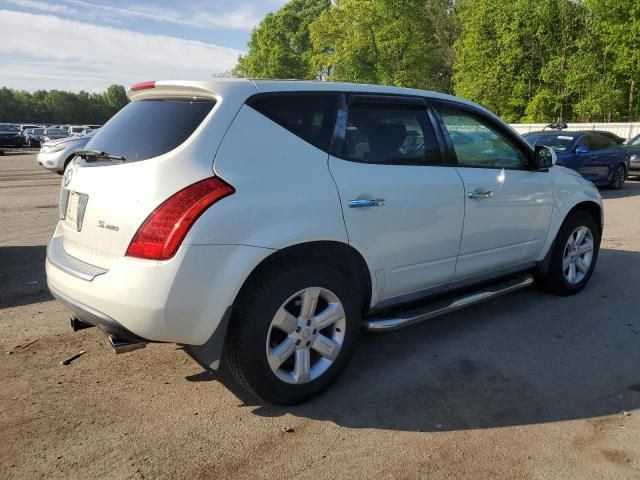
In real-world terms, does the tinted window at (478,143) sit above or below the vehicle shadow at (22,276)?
above

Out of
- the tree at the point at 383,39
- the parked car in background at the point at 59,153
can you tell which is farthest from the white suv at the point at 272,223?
the tree at the point at 383,39

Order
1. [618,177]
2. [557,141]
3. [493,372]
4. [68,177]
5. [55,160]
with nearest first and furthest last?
1. [68,177]
2. [493,372]
3. [557,141]
4. [618,177]
5. [55,160]

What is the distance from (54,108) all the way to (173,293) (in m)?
92.1

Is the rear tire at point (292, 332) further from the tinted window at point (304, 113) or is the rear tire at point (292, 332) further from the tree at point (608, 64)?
the tree at point (608, 64)

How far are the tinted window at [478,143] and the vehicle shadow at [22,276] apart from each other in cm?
375

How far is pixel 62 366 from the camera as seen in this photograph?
360 centimetres

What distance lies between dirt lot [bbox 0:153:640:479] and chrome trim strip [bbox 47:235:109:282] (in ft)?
2.54

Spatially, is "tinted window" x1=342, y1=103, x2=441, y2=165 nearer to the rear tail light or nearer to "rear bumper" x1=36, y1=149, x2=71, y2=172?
the rear tail light

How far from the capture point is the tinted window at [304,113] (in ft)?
10.0

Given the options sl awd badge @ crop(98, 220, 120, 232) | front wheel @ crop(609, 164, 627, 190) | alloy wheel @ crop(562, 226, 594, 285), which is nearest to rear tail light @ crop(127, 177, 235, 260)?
sl awd badge @ crop(98, 220, 120, 232)

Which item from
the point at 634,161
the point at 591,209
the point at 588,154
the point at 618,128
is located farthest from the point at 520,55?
the point at 591,209

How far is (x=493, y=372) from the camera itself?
141 inches

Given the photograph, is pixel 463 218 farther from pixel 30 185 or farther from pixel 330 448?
pixel 30 185

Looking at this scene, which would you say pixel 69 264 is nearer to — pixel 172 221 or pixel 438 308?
pixel 172 221
